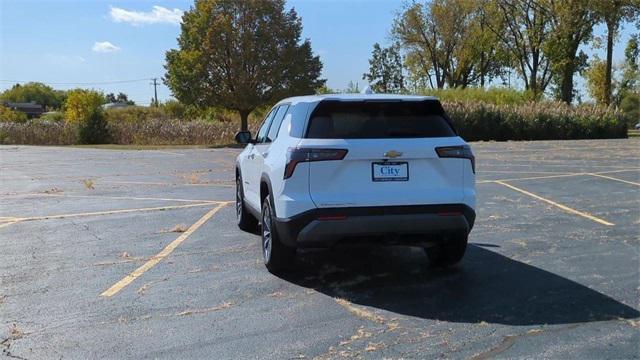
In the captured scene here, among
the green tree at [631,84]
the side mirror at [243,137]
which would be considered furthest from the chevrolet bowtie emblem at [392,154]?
the green tree at [631,84]

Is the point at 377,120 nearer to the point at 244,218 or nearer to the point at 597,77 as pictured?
the point at 244,218

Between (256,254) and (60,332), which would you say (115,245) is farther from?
(60,332)

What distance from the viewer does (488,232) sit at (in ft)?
25.3

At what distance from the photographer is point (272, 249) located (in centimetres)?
572

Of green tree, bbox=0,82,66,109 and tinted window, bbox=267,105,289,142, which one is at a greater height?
green tree, bbox=0,82,66,109

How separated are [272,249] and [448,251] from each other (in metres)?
1.76

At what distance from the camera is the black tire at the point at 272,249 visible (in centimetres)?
566

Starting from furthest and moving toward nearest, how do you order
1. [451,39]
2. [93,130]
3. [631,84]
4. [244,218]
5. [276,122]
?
[631,84]
[451,39]
[93,130]
[244,218]
[276,122]

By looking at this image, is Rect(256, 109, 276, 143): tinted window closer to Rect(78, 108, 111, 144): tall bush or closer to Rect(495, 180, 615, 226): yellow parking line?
Rect(495, 180, 615, 226): yellow parking line

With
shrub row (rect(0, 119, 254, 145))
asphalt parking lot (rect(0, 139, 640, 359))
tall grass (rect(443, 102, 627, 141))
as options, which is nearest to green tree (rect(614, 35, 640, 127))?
tall grass (rect(443, 102, 627, 141))

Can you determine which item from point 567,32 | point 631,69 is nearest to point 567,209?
point 567,32

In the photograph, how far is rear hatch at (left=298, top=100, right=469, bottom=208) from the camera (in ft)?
16.9

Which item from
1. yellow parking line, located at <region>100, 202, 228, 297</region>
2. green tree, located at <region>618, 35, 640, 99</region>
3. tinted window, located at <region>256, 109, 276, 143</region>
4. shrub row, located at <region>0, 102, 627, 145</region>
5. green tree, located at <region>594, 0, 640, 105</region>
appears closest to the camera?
yellow parking line, located at <region>100, 202, 228, 297</region>

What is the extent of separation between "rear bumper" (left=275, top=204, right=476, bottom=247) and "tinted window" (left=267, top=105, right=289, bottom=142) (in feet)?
4.59
